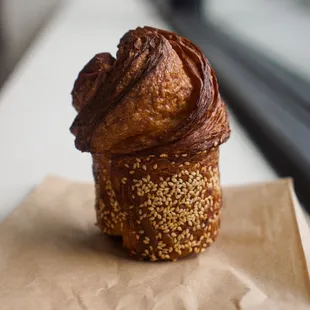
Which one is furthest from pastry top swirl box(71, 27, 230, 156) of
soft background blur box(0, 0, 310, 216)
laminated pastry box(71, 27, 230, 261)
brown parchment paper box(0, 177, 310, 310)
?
soft background blur box(0, 0, 310, 216)

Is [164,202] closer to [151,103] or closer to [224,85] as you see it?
[151,103]

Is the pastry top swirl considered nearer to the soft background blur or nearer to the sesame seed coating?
the sesame seed coating

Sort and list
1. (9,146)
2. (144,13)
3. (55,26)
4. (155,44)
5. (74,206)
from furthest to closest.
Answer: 1. (144,13)
2. (55,26)
3. (9,146)
4. (74,206)
5. (155,44)

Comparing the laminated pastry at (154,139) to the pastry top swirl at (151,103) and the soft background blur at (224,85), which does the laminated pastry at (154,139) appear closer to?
the pastry top swirl at (151,103)

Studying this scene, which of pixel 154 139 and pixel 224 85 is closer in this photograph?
pixel 154 139

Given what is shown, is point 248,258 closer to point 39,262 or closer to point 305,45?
point 39,262

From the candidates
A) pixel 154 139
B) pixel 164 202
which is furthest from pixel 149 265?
pixel 154 139

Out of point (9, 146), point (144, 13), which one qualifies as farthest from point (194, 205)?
point (144, 13)

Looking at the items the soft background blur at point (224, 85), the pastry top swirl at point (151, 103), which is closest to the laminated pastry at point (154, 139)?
the pastry top swirl at point (151, 103)
